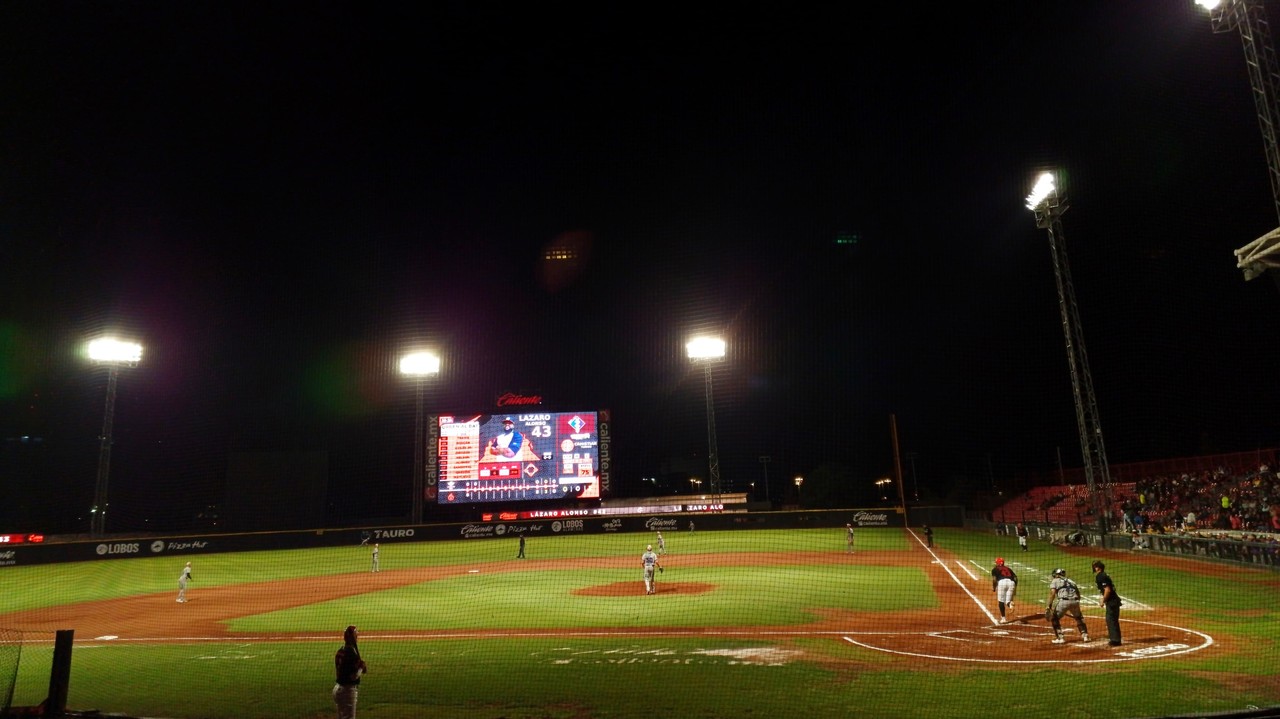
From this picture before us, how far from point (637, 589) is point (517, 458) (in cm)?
2423

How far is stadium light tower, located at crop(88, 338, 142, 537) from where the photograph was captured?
3428cm

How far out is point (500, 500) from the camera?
1789 inches

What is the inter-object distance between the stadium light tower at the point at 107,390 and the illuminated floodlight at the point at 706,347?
30.2 meters

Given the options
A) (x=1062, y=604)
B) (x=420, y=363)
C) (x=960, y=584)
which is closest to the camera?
(x=1062, y=604)

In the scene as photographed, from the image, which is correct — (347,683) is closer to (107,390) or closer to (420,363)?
(420,363)

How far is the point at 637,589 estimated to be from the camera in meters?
23.2

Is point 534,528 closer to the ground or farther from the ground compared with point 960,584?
farther from the ground

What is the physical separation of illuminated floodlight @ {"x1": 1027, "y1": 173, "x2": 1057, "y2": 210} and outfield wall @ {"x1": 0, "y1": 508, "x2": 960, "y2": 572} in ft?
81.6

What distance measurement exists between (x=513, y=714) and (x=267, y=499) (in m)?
52.1

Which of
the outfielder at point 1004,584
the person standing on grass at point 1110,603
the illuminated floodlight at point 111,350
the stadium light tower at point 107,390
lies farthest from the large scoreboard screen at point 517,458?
the person standing on grass at point 1110,603

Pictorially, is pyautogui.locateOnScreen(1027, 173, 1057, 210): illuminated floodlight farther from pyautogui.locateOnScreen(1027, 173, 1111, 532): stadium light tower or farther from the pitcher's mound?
the pitcher's mound

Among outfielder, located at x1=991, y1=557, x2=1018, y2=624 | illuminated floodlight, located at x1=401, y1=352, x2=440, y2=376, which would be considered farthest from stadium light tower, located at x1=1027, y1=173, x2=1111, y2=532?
illuminated floodlight, located at x1=401, y1=352, x2=440, y2=376

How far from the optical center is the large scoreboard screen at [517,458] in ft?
150

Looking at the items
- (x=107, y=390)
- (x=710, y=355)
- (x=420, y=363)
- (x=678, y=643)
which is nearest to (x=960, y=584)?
(x=678, y=643)
